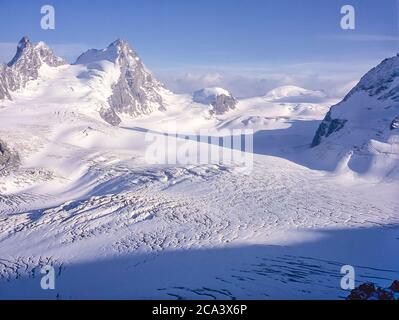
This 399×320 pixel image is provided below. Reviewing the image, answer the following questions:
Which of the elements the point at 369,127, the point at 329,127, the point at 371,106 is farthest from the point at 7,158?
the point at 371,106

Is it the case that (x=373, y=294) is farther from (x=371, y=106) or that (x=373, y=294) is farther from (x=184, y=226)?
(x=371, y=106)

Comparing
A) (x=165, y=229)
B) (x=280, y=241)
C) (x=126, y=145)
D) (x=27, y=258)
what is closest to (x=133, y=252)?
(x=165, y=229)

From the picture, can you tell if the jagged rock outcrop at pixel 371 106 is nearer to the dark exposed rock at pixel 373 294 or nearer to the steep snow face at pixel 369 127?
the steep snow face at pixel 369 127

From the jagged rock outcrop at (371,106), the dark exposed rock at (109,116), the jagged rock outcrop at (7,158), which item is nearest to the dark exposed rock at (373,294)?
the jagged rock outcrop at (7,158)

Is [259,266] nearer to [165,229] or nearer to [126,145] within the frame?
[165,229]

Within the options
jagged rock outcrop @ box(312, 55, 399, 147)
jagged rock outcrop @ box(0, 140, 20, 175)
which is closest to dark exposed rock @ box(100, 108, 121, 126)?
jagged rock outcrop @ box(0, 140, 20, 175)

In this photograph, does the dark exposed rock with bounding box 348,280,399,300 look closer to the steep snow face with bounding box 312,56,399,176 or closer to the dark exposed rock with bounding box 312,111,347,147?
the steep snow face with bounding box 312,56,399,176
